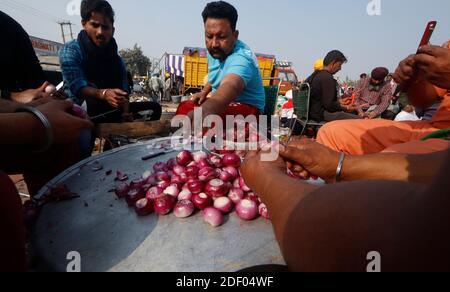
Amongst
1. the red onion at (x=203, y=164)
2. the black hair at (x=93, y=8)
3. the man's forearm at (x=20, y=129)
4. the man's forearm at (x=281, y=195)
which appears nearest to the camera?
the man's forearm at (x=281, y=195)

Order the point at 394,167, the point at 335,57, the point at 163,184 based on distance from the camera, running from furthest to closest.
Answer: the point at 335,57 < the point at 163,184 < the point at 394,167

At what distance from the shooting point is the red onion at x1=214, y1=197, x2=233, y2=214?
996mm

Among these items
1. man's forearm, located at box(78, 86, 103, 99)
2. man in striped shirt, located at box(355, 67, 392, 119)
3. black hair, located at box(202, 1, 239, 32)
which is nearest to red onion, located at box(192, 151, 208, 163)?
black hair, located at box(202, 1, 239, 32)

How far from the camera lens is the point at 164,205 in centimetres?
99

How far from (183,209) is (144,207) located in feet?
0.53

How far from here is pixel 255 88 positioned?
2.13 metres

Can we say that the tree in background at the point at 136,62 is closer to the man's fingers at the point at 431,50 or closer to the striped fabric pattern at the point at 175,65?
the striped fabric pattern at the point at 175,65

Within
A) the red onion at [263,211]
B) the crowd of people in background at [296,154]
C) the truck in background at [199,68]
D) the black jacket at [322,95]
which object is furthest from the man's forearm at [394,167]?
the truck in background at [199,68]

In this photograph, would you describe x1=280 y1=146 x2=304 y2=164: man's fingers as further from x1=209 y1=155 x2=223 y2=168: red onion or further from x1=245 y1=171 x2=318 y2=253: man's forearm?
x1=209 y1=155 x2=223 y2=168: red onion

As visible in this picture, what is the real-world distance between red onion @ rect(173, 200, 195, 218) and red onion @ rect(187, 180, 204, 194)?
0.09m

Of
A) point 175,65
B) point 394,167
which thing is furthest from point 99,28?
point 175,65

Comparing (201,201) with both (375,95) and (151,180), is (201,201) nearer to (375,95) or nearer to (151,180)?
(151,180)

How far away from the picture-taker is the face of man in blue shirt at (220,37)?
6.31 ft

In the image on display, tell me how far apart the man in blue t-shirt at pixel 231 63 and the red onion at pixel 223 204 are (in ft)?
2.82
